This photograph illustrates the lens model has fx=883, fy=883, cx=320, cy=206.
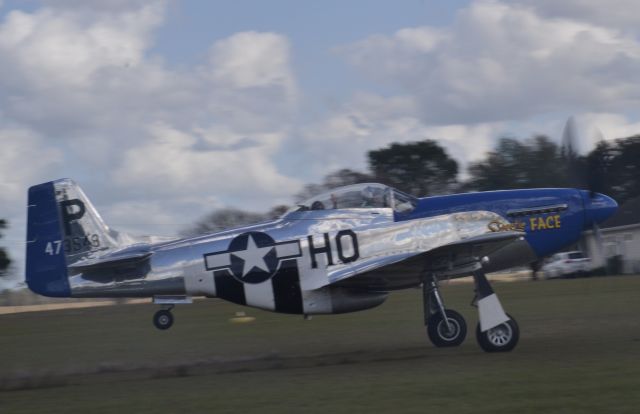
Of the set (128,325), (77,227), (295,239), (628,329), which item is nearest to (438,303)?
(295,239)

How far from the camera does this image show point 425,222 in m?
13.6

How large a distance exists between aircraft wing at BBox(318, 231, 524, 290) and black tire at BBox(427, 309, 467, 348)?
70cm

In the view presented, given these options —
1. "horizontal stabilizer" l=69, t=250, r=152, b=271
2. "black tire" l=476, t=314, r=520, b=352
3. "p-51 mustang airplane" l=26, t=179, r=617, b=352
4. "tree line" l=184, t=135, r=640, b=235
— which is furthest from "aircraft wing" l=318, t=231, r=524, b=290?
Result: "tree line" l=184, t=135, r=640, b=235

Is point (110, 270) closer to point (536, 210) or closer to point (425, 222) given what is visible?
point (425, 222)

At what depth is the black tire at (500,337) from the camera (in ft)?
42.6

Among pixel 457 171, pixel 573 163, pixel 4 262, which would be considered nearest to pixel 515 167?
pixel 457 171

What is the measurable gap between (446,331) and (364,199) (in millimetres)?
2443

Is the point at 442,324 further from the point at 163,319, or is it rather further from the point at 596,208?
the point at 163,319

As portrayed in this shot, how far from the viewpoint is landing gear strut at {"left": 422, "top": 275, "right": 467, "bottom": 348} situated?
545 inches

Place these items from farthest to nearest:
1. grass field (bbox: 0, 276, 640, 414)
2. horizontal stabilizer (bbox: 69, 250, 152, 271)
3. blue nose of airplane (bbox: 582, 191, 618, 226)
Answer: horizontal stabilizer (bbox: 69, 250, 152, 271) → blue nose of airplane (bbox: 582, 191, 618, 226) → grass field (bbox: 0, 276, 640, 414)

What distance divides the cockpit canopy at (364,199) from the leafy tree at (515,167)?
30.1m

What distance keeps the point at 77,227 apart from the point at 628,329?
389 inches

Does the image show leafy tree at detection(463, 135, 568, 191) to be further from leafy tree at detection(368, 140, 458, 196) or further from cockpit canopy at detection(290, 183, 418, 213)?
cockpit canopy at detection(290, 183, 418, 213)

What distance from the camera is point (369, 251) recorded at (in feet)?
45.1
